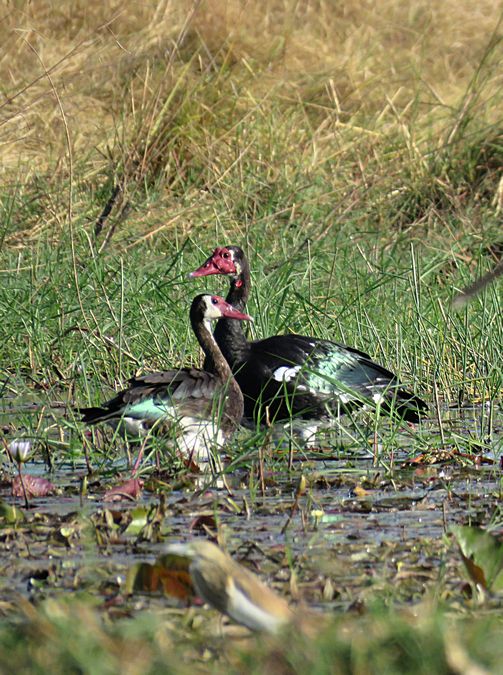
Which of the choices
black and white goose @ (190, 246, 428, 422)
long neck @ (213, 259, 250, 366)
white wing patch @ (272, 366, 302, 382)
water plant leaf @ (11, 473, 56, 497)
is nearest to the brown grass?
long neck @ (213, 259, 250, 366)

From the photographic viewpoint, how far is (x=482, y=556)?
117 inches

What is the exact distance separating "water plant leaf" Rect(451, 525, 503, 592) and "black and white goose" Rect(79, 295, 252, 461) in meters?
1.48

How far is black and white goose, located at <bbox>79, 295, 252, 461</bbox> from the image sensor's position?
4.66 meters

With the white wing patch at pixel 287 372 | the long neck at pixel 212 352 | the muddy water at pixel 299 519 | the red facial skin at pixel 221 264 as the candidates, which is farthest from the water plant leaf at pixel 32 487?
the red facial skin at pixel 221 264

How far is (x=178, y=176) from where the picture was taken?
10117mm

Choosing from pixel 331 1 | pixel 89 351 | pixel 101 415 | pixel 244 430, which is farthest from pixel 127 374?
pixel 331 1

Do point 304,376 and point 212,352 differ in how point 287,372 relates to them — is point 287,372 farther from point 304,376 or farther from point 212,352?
point 212,352

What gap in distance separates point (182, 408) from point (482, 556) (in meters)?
2.16

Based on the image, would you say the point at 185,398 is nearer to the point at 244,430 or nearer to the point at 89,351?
the point at 244,430


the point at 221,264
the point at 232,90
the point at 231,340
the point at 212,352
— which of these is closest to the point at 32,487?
the point at 212,352

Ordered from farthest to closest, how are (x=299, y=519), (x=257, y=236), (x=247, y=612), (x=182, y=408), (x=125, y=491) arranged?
(x=257, y=236) < (x=182, y=408) < (x=125, y=491) < (x=299, y=519) < (x=247, y=612)

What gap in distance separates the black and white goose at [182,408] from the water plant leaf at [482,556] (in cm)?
148

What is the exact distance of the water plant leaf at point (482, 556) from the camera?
2930 millimetres

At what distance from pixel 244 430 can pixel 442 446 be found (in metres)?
1.12
